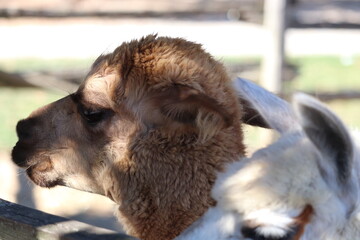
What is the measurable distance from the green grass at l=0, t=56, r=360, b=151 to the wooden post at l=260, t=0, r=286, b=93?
23 centimetres

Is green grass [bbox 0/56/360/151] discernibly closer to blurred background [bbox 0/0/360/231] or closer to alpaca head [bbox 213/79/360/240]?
blurred background [bbox 0/0/360/231]

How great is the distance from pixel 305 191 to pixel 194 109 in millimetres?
813

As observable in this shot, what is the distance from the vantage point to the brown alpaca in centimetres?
304

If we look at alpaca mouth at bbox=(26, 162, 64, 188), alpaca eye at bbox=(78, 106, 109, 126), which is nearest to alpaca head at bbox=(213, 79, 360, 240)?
alpaca eye at bbox=(78, 106, 109, 126)

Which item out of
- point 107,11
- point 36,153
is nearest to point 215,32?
point 107,11

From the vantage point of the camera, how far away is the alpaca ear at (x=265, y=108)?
9.46 ft

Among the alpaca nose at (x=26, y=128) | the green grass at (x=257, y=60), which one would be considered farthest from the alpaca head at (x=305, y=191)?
the green grass at (x=257, y=60)

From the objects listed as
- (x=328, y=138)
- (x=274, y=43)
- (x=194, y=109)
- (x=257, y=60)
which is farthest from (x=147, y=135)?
(x=257, y=60)

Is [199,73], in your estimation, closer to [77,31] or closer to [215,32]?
[215,32]

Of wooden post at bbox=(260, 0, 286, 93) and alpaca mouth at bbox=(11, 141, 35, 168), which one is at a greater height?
alpaca mouth at bbox=(11, 141, 35, 168)

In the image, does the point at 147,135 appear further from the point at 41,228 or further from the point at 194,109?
the point at 41,228

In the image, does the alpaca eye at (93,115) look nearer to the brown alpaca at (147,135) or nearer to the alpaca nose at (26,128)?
the brown alpaca at (147,135)

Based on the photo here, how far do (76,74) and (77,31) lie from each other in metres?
12.7

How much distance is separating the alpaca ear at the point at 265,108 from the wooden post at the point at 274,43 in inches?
167
